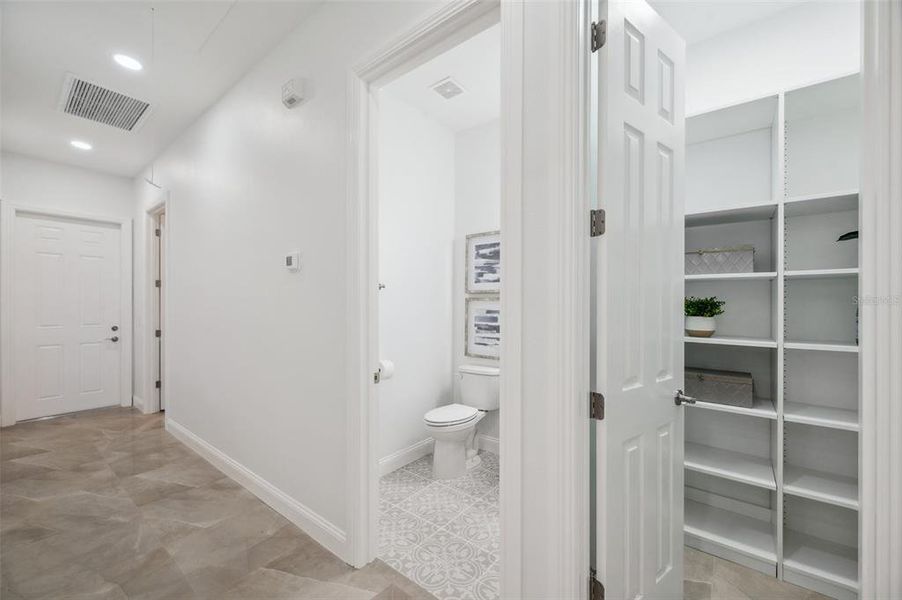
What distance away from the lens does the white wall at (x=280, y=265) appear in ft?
6.49

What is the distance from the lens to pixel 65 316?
14.4ft

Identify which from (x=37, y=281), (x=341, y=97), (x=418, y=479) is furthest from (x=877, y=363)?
(x=37, y=281)

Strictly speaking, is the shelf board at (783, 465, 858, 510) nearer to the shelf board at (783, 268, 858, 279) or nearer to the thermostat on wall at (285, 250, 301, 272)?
the shelf board at (783, 268, 858, 279)

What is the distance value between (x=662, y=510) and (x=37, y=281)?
5.85 m

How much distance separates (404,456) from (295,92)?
2.53 m

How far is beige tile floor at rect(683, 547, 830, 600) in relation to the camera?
66.7 inches

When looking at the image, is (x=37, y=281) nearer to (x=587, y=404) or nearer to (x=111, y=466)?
(x=111, y=466)

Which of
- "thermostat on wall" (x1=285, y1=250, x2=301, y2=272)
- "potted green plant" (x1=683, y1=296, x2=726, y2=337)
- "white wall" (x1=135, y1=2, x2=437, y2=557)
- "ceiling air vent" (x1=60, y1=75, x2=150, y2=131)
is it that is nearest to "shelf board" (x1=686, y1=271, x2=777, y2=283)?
"potted green plant" (x1=683, y1=296, x2=726, y2=337)

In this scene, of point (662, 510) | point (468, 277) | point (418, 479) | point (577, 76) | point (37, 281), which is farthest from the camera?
point (37, 281)

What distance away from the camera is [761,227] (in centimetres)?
211

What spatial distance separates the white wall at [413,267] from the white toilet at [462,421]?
0.29 m

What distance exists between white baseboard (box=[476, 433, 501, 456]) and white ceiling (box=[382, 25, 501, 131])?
7.96 ft

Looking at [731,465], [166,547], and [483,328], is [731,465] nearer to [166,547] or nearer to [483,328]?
[483,328]

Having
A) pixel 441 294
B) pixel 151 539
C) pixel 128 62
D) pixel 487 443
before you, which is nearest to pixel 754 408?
pixel 487 443
